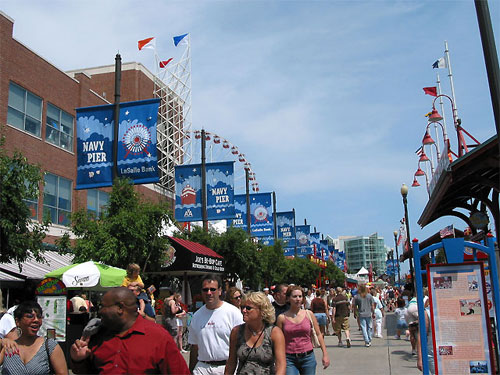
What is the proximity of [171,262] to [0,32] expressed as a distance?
14122 mm

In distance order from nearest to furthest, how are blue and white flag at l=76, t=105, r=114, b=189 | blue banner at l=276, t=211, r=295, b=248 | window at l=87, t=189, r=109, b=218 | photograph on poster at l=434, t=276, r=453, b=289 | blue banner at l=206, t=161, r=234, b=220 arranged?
photograph on poster at l=434, t=276, r=453, b=289 < blue and white flag at l=76, t=105, r=114, b=189 < blue banner at l=206, t=161, r=234, b=220 < window at l=87, t=189, r=109, b=218 < blue banner at l=276, t=211, r=295, b=248

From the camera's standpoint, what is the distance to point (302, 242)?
5156 cm

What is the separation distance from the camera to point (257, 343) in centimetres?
492

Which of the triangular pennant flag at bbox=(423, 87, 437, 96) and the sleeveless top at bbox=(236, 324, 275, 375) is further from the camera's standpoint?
the triangular pennant flag at bbox=(423, 87, 437, 96)

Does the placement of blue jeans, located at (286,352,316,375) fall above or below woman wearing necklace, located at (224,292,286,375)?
below

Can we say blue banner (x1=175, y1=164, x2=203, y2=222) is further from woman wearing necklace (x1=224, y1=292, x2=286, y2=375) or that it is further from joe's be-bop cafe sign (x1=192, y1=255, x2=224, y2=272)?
woman wearing necklace (x1=224, y1=292, x2=286, y2=375)

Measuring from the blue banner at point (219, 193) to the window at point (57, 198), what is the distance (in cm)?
836

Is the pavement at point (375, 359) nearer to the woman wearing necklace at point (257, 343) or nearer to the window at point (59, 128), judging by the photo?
the woman wearing necklace at point (257, 343)

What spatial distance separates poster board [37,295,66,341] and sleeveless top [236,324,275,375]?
6424 mm

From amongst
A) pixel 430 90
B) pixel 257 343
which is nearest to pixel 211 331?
pixel 257 343

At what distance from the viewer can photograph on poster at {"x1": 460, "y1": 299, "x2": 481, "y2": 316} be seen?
22.3ft

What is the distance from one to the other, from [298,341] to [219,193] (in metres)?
18.6

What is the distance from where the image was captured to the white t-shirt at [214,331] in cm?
531

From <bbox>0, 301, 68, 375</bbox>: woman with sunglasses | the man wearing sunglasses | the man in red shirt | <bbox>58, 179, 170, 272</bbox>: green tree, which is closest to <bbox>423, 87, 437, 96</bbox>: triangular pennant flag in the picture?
<bbox>58, 179, 170, 272</bbox>: green tree
